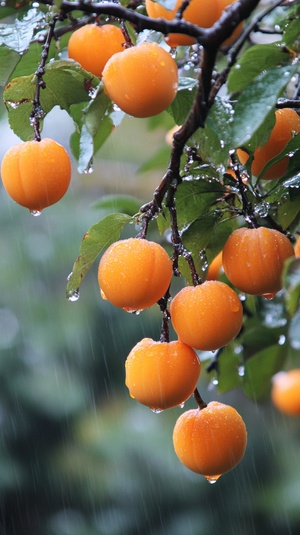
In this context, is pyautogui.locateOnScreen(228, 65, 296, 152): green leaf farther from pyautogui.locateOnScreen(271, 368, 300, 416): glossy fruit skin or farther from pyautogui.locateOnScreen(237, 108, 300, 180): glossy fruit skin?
pyautogui.locateOnScreen(271, 368, 300, 416): glossy fruit skin

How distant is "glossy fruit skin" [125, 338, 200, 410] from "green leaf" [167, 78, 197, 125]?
26 cm

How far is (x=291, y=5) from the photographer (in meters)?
0.94

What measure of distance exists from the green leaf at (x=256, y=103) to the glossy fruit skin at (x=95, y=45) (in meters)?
0.23

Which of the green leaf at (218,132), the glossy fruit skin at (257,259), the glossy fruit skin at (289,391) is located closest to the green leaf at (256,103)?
the green leaf at (218,132)

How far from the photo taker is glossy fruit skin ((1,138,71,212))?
30.9 inches

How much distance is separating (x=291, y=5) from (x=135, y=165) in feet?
6.89

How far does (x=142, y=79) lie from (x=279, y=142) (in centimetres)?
26

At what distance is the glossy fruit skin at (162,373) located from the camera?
757 mm

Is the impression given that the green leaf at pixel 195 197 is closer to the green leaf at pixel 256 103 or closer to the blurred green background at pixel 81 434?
the green leaf at pixel 256 103

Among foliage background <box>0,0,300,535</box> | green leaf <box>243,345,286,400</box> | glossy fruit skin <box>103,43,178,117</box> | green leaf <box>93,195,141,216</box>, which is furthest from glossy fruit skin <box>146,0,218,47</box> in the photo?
foliage background <box>0,0,300,535</box>

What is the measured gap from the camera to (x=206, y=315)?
29.0 inches

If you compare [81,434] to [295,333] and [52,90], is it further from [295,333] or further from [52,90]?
[295,333]

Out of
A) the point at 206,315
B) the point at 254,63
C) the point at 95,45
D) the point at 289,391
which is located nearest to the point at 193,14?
the point at 254,63

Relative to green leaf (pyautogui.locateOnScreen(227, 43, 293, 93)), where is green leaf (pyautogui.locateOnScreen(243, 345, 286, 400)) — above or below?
below
